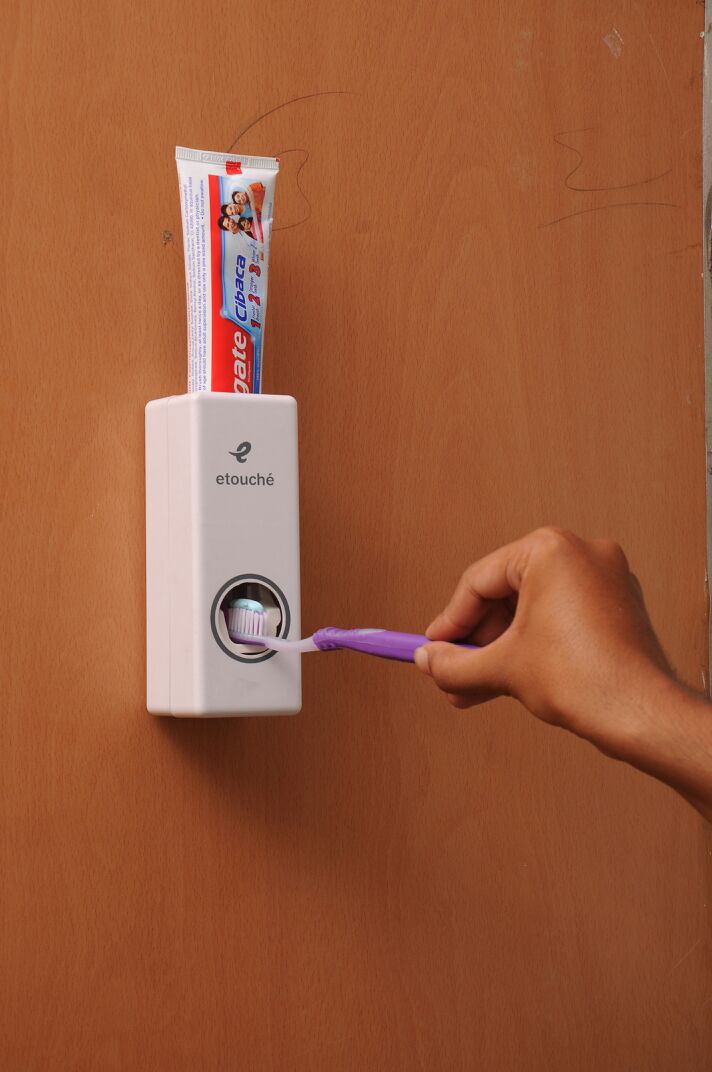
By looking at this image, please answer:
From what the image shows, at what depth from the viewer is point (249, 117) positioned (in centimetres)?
59

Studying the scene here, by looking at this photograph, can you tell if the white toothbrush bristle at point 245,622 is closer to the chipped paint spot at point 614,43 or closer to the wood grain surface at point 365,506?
the wood grain surface at point 365,506

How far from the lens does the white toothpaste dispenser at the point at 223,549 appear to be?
1.64ft

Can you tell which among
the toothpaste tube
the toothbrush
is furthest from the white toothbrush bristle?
the toothpaste tube

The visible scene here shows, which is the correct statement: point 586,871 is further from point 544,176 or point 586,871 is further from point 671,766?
point 544,176

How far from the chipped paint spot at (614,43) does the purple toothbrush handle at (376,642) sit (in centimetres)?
43

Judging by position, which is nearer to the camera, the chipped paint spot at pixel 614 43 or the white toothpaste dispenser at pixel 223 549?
the white toothpaste dispenser at pixel 223 549

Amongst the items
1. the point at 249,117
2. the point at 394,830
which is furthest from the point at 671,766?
the point at 249,117

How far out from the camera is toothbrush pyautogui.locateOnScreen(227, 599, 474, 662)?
1.49ft

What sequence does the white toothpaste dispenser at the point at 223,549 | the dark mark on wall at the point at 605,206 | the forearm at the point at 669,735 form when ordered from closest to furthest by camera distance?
the forearm at the point at 669,735 → the white toothpaste dispenser at the point at 223,549 → the dark mark on wall at the point at 605,206

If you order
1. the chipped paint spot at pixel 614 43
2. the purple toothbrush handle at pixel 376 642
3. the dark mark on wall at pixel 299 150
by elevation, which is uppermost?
the chipped paint spot at pixel 614 43

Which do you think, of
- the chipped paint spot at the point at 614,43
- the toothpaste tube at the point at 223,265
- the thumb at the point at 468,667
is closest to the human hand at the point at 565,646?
the thumb at the point at 468,667

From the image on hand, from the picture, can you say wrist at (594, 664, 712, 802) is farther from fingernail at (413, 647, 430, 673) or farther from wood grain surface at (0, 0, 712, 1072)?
wood grain surface at (0, 0, 712, 1072)

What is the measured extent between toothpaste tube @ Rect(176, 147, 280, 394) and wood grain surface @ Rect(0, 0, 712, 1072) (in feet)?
0.15

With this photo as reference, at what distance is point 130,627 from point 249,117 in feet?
0.88
